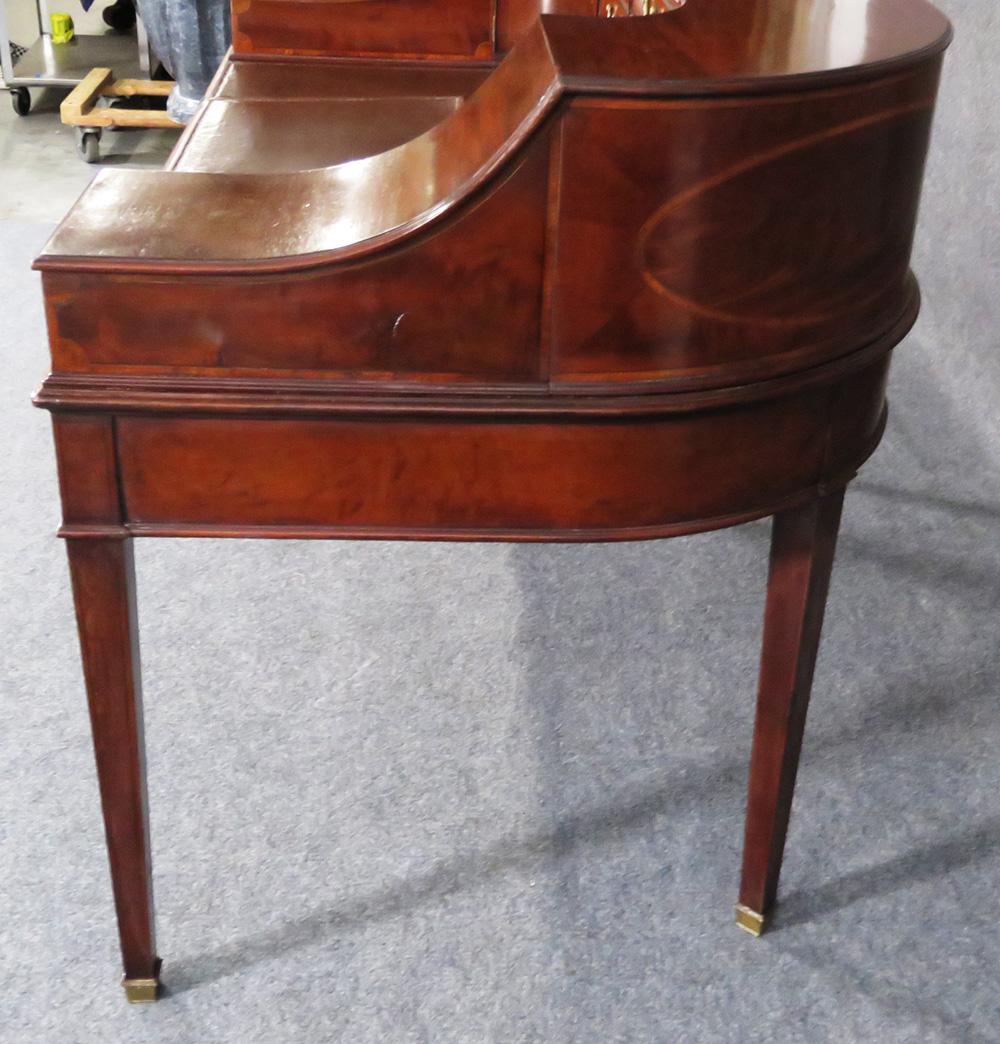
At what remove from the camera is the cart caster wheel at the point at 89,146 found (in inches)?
160

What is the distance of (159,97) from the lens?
4508mm

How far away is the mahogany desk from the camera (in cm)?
98

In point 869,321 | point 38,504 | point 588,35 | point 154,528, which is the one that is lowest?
point 38,504

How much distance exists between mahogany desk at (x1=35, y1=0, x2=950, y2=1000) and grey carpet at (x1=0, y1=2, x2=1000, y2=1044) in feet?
1.37

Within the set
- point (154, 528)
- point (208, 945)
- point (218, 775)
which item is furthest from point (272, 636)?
point (154, 528)

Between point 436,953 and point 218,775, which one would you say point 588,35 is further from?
point 218,775

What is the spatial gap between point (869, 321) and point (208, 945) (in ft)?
3.17

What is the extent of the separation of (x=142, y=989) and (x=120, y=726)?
1.09ft

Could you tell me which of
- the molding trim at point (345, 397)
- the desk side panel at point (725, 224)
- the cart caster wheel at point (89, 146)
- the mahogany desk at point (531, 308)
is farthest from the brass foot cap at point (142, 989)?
the cart caster wheel at point (89, 146)

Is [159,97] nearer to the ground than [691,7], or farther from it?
nearer to the ground

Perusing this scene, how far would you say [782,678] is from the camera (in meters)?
1.37

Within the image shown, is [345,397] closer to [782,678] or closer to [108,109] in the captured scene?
[782,678]

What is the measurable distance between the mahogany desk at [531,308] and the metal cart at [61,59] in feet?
12.0

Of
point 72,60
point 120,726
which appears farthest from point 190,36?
point 120,726
